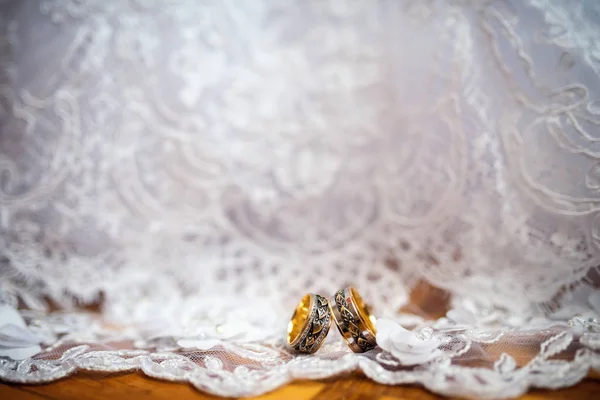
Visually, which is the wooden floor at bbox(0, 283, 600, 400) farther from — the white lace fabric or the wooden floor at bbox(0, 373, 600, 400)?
the white lace fabric

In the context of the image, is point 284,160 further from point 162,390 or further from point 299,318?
point 162,390

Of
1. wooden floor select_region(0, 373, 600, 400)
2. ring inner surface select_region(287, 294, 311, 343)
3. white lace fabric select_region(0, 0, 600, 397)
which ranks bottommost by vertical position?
wooden floor select_region(0, 373, 600, 400)

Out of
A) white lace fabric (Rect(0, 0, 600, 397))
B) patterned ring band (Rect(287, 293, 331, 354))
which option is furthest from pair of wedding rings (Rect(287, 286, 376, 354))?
white lace fabric (Rect(0, 0, 600, 397))

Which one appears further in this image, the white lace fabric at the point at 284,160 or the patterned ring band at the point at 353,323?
the white lace fabric at the point at 284,160

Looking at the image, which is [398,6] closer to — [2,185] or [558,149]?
[558,149]

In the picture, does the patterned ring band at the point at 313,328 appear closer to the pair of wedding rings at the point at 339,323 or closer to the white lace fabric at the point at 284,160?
the pair of wedding rings at the point at 339,323

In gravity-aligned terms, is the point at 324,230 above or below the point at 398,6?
below

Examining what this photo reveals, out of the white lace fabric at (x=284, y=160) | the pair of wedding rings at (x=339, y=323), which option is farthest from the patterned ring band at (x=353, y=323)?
the white lace fabric at (x=284, y=160)

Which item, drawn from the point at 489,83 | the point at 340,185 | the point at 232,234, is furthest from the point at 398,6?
the point at 232,234
